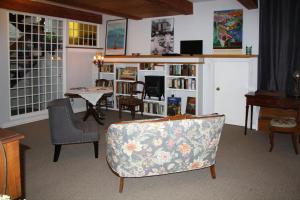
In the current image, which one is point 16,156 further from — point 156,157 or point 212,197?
point 212,197

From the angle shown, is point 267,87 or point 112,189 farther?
point 267,87

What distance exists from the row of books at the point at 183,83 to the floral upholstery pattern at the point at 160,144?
3.65m

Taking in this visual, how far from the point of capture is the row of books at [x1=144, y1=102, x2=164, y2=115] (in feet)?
25.1

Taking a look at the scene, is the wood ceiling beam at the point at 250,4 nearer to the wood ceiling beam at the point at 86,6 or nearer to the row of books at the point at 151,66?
the row of books at the point at 151,66

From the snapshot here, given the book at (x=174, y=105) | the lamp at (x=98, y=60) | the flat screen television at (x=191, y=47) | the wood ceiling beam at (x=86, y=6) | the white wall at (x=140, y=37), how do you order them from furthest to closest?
the lamp at (x=98, y=60) < the book at (x=174, y=105) < the flat screen television at (x=191, y=47) < the white wall at (x=140, y=37) < the wood ceiling beam at (x=86, y=6)

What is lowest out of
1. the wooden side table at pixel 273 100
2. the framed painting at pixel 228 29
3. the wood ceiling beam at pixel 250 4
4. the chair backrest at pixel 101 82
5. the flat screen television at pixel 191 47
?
the wooden side table at pixel 273 100

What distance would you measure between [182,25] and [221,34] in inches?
41.4

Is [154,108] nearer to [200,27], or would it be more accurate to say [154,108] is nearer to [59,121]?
[200,27]

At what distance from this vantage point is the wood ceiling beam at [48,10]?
20.7ft

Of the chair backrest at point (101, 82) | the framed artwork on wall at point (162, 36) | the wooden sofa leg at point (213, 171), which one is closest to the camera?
the wooden sofa leg at point (213, 171)

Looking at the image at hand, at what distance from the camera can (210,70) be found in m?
7.05

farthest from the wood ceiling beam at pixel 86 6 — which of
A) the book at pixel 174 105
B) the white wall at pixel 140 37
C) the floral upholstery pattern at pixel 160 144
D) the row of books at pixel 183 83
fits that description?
the floral upholstery pattern at pixel 160 144

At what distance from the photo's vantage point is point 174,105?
7.43 meters

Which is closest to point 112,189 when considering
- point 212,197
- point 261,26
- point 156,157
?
point 156,157
